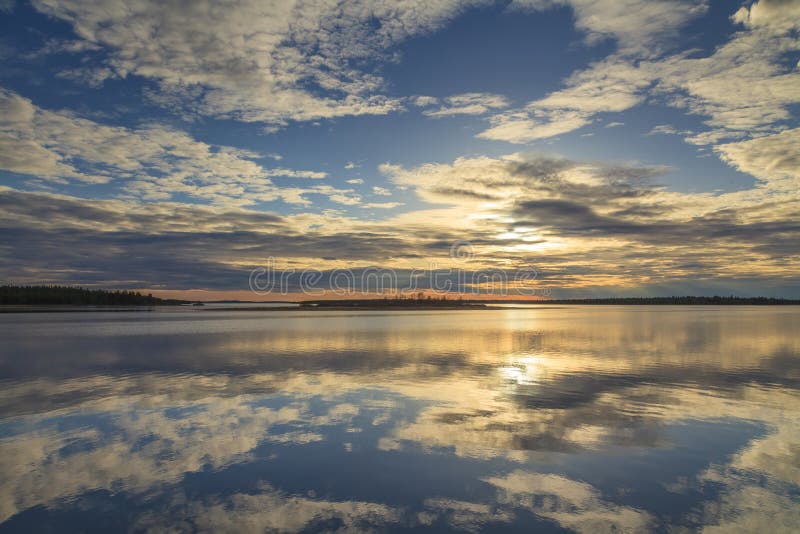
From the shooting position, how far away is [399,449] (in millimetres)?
11703

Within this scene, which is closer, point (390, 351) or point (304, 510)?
point (304, 510)

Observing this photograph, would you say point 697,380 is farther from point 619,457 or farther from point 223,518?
point 223,518

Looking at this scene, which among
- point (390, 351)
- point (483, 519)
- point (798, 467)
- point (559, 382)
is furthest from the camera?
point (390, 351)

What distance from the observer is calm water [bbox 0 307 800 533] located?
8258mm

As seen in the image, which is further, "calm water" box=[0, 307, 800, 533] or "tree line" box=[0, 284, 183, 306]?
"tree line" box=[0, 284, 183, 306]

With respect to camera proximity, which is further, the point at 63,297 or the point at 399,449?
the point at 63,297

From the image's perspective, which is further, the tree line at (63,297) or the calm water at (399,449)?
the tree line at (63,297)

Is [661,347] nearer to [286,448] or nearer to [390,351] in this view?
[390,351]

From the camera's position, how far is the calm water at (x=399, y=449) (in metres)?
8.26

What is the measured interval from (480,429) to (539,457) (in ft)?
A: 7.79

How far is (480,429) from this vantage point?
1324 cm

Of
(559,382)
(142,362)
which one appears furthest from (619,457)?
(142,362)

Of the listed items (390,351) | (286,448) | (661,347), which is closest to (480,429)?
(286,448)

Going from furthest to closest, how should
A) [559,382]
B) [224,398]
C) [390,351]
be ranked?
[390,351] < [559,382] < [224,398]
